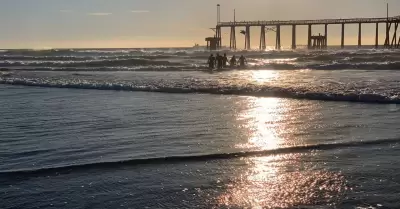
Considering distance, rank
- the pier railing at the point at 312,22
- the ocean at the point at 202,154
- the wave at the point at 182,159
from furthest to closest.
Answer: the pier railing at the point at 312,22 → the wave at the point at 182,159 → the ocean at the point at 202,154

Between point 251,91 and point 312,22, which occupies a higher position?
point 312,22

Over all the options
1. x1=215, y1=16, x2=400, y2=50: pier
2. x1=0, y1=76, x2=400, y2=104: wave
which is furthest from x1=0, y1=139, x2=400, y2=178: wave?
x1=215, y1=16, x2=400, y2=50: pier

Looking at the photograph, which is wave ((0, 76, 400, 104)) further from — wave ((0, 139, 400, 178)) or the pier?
the pier

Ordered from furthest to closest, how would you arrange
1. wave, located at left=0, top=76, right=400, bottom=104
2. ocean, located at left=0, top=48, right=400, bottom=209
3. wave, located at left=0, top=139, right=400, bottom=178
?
wave, located at left=0, top=76, right=400, bottom=104
wave, located at left=0, top=139, right=400, bottom=178
ocean, located at left=0, top=48, right=400, bottom=209

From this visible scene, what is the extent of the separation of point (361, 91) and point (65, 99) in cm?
917

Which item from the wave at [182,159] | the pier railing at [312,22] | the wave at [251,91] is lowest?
the wave at [182,159]

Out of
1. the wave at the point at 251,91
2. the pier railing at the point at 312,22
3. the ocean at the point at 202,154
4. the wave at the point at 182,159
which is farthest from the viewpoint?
the pier railing at the point at 312,22

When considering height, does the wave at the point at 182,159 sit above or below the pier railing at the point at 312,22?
below

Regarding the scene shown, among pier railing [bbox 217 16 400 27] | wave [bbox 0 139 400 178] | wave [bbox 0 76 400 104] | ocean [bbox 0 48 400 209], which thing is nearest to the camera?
ocean [bbox 0 48 400 209]

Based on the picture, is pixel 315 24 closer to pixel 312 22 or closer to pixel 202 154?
pixel 312 22

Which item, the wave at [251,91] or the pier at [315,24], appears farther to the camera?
the pier at [315,24]

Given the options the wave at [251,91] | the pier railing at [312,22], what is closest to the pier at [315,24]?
the pier railing at [312,22]

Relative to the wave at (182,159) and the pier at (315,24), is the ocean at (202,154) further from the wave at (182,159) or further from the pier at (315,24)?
the pier at (315,24)

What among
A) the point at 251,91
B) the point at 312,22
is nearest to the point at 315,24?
the point at 312,22
